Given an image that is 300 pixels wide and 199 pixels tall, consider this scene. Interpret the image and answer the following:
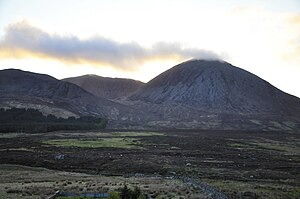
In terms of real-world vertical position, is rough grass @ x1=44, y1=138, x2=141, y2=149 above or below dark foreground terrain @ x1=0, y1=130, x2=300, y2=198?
above

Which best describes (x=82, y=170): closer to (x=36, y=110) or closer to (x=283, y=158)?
(x=283, y=158)

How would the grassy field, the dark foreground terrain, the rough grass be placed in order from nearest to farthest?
the grassy field, the dark foreground terrain, the rough grass

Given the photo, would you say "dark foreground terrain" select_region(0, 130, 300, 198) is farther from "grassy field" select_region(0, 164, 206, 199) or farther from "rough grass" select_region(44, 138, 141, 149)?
"rough grass" select_region(44, 138, 141, 149)

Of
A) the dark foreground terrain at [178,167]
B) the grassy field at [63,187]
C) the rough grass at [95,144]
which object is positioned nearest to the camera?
the grassy field at [63,187]

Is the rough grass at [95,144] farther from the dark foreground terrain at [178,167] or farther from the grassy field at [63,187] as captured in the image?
the grassy field at [63,187]

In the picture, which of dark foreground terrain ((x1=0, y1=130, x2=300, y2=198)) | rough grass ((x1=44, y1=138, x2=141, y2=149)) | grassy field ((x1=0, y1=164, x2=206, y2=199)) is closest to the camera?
grassy field ((x1=0, y1=164, x2=206, y2=199))

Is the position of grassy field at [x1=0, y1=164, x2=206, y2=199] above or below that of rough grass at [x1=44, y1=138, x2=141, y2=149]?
below

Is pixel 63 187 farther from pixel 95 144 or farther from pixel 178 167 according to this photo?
pixel 95 144

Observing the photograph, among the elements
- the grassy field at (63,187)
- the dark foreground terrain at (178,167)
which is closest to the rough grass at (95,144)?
the dark foreground terrain at (178,167)

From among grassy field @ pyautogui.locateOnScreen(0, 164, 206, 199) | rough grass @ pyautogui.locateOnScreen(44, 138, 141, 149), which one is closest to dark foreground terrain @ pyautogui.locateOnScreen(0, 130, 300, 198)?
grassy field @ pyautogui.locateOnScreen(0, 164, 206, 199)

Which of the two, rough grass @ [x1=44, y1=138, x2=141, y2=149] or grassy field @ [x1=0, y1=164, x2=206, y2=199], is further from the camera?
rough grass @ [x1=44, y1=138, x2=141, y2=149]

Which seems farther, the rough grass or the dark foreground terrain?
the rough grass

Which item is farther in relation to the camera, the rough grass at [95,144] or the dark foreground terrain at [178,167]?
the rough grass at [95,144]

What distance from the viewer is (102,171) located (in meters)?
66.3
